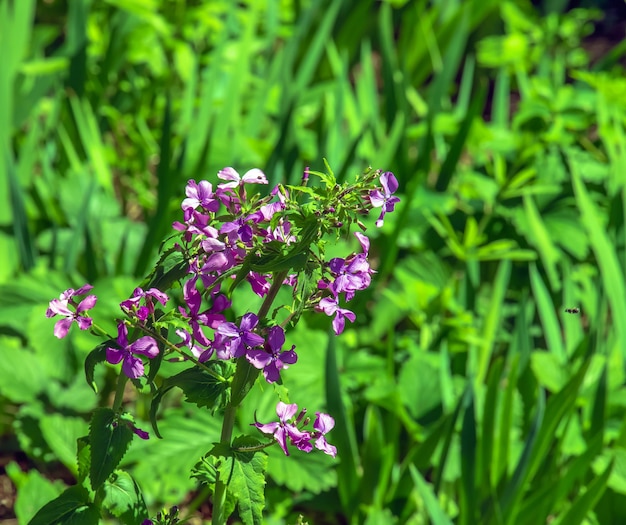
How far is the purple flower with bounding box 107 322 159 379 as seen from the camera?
30.1 inches

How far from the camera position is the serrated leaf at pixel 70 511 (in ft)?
2.79

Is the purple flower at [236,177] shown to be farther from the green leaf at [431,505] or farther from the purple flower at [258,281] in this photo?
the green leaf at [431,505]

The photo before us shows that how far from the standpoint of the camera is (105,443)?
80 cm

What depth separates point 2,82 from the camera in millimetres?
1877

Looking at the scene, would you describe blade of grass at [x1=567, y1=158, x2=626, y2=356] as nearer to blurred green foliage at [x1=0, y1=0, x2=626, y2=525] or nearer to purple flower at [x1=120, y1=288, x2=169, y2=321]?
blurred green foliage at [x1=0, y1=0, x2=626, y2=525]

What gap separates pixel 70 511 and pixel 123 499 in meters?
0.05

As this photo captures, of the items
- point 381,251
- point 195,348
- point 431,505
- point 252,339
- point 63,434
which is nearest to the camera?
point 252,339

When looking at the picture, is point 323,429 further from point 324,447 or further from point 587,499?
point 587,499

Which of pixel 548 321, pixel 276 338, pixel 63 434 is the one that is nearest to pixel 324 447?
pixel 276 338

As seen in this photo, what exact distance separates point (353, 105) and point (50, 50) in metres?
1.10

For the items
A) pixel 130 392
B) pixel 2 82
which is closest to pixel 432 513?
pixel 130 392

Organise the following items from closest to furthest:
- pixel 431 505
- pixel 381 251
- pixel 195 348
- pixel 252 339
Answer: pixel 252 339 → pixel 195 348 → pixel 431 505 → pixel 381 251

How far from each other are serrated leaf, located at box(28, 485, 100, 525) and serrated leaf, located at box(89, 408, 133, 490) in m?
0.08

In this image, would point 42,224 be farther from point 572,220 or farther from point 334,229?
point 334,229
